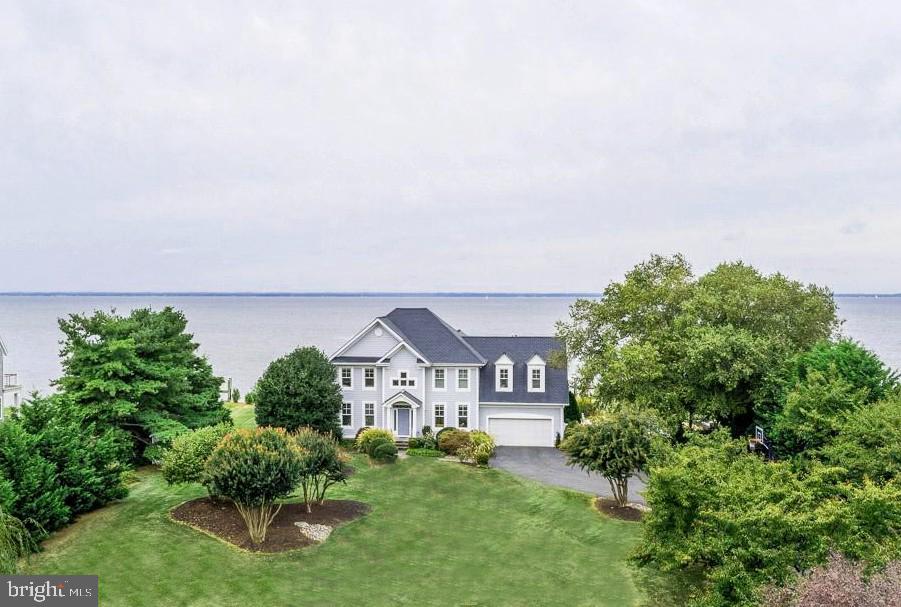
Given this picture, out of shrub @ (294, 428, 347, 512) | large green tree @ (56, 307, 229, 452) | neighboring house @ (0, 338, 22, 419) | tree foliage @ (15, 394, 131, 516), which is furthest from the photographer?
neighboring house @ (0, 338, 22, 419)

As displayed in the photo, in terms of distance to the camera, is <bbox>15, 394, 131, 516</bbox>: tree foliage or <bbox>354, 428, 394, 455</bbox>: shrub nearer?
<bbox>15, 394, 131, 516</bbox>: tree foliage

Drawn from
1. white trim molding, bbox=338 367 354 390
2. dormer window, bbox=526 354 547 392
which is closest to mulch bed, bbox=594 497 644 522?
dormer window, bbox=526 354 547 392

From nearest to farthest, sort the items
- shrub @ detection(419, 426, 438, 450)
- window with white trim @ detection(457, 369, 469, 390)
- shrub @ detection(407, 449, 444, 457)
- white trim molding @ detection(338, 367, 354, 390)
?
shrub @ detection(407, 449, 444, 457) < shrub @ detection(419, 426, 438, 450) < window with white trim @ detection(457, 369, 469, 390) < white trim molding @ detection(338, 367, 354, 390)

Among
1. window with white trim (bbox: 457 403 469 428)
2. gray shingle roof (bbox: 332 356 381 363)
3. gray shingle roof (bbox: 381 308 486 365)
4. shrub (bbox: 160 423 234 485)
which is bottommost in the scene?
window with white trim (bbox: 457 403 469 428)

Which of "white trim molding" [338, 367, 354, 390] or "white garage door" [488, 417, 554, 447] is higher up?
"white trim molding" [338, 367, 354, 390]

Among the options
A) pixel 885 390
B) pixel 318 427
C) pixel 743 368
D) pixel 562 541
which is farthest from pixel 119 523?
pixel 885 390

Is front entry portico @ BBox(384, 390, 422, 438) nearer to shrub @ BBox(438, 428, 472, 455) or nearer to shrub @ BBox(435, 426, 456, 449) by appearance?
shrub @ BBox(435, 426, 456, 449)

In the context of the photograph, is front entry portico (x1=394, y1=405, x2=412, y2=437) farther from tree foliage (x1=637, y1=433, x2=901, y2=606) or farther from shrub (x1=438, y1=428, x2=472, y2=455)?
tree foliage (x1=637, y1=433, x2=901, y2=606)

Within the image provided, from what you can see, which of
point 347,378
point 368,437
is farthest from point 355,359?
point 368,437
